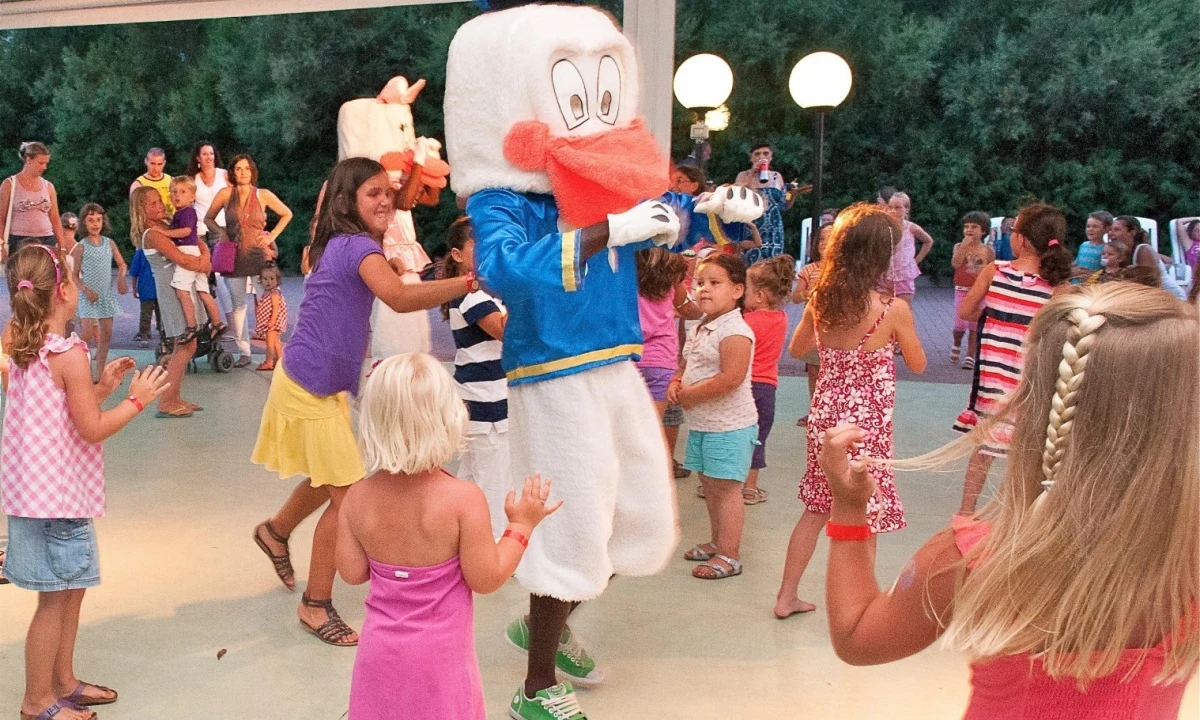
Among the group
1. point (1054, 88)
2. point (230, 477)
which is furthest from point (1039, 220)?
point (1054, 88)

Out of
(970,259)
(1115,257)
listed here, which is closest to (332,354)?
(1115,257)

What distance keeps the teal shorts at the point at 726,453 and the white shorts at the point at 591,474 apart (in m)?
1.07

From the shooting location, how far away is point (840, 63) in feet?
24.1

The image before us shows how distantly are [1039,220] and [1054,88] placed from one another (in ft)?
55.2

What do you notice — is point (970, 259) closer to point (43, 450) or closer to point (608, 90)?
point (608, 90)

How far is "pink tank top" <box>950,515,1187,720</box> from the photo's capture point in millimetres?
1419

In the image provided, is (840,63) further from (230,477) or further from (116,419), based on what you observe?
(116,419)

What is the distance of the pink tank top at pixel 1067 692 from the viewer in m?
A: 1.42

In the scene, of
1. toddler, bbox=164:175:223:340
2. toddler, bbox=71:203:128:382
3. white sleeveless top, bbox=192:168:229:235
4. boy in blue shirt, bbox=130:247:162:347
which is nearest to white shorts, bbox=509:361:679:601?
toddler, bbox=164:175:223:340

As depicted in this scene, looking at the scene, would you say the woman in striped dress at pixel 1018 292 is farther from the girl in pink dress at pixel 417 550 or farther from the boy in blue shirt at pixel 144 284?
the boy in blue shirt at pixel 144 284

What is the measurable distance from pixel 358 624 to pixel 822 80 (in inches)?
190

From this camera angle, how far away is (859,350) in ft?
12.1

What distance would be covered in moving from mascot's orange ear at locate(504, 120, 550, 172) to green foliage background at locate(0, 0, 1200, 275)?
60.1 ft

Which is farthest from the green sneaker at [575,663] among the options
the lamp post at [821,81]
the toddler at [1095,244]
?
the toddler at [1095,244]
